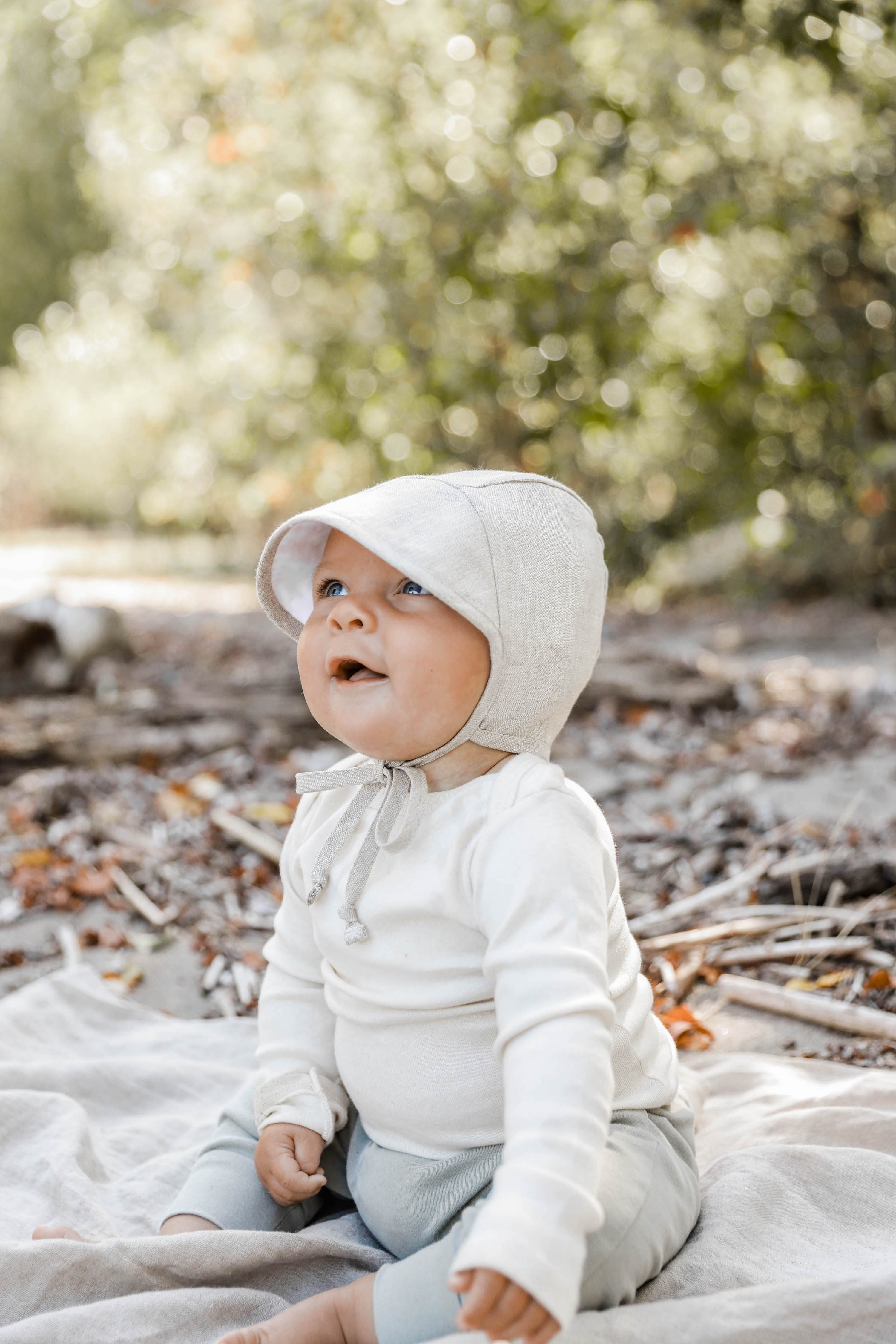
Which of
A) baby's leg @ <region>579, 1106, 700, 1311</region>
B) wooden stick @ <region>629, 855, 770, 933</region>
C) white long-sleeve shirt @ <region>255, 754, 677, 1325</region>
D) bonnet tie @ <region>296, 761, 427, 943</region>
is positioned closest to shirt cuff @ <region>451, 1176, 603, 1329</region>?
white long-sleeve shirt @ <region>255, 754, 677, 1325</region>

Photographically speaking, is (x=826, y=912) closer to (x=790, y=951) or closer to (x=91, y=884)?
(x=790, y=951)

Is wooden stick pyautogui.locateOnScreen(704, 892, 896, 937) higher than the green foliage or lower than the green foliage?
lower

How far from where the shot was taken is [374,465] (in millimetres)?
10203

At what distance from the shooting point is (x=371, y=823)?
1762mm

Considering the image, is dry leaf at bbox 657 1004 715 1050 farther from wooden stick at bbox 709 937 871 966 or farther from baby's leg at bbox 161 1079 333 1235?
baby's leg at bbox 161 1079 333 1235

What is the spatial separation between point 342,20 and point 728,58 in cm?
252

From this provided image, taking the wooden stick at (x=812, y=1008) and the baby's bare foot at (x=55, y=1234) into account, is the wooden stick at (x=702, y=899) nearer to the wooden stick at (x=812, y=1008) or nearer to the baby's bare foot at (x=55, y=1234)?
the wooden stick at (x=812, y=1008)

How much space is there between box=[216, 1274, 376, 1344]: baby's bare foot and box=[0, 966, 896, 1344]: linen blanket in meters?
0.15

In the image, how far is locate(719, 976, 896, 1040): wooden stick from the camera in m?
2.48

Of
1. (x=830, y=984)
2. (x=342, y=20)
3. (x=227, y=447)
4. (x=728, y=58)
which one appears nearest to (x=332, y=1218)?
(x=830, y=984)

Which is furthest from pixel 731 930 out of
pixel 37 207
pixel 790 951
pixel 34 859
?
pixel 37 207

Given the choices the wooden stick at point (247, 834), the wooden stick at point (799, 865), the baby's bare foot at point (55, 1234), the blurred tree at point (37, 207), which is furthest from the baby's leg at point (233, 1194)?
the blurred tree at point (37, 207)

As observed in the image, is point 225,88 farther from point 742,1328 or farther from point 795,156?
point 742,1328

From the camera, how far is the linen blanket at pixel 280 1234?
1525mm
